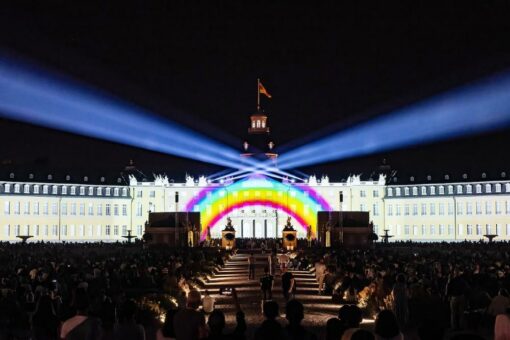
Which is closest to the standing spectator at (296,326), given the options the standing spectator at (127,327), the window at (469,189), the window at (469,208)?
the standing spectator at (127,327)

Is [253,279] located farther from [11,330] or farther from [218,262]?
[11,330]

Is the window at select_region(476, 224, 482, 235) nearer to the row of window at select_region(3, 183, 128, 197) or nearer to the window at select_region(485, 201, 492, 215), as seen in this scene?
the window at select_region(485, 201, 492, 215)

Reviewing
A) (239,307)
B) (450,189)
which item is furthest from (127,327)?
(450,189)

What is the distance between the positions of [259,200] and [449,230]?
1217 inches

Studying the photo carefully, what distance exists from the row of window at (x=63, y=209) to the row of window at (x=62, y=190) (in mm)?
1780

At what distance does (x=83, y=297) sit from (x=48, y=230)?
415ft

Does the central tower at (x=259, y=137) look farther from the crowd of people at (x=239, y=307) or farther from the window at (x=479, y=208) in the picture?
the crowd of people at (x=239, y=307)

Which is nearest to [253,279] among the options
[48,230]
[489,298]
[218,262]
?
[218,262]

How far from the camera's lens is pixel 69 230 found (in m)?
139

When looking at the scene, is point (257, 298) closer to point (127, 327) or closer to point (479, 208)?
point (127, 327)

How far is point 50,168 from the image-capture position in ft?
466

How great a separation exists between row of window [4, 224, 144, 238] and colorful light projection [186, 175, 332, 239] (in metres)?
11.9

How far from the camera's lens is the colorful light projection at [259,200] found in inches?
5709

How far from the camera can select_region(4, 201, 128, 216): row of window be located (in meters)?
132
